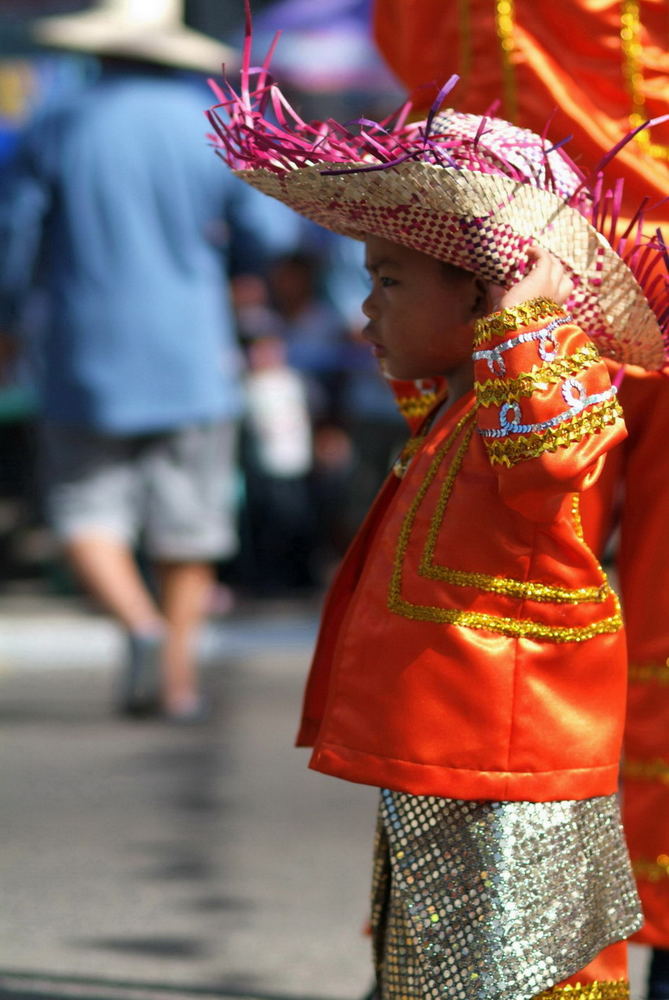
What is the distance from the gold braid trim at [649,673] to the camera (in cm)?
282

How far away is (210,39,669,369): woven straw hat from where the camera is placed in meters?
2.30

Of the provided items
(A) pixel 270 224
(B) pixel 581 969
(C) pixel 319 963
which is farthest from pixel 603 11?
(A) pixel 270 224

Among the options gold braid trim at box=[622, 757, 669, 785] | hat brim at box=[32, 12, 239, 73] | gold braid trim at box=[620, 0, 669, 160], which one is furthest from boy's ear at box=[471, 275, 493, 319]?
hat brim at box=[32, 12, 239, 73]

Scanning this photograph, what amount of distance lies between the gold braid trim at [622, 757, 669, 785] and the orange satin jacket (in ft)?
1.27

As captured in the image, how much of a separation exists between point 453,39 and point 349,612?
3.19 feet

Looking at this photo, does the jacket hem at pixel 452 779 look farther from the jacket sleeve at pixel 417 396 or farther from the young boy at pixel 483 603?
the jacket sleeve at pixel 417 396

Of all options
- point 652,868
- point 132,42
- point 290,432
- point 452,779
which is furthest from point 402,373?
point 290,432

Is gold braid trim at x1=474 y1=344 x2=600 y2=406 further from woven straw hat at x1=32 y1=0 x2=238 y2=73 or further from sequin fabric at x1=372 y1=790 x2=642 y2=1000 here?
woven straw hat at x1=32 y1=0 x2=238 y2=73

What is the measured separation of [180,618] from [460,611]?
3.27 meters

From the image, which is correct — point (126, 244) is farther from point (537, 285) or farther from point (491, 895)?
point (491, 895)

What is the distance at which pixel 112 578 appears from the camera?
5434mm

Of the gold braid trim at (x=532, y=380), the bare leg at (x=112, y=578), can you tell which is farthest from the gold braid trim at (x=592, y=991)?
the bare leg at (x=112, y=578)

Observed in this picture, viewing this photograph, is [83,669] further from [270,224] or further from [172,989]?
[172,989]

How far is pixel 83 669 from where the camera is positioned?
6766 millimetres
